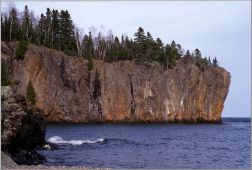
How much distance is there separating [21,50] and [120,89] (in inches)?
966

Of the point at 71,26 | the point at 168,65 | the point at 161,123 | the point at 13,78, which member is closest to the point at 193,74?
the point at 168,65

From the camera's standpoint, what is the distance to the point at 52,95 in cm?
8788

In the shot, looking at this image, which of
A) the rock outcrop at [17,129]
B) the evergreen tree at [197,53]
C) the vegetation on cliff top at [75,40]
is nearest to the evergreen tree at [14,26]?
the vegetation on cliff top at [75,40]

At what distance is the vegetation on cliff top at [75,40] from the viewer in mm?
93688

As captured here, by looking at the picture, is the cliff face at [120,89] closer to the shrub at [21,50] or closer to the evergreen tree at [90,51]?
the shrub at [21,50]

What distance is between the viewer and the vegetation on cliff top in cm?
9369

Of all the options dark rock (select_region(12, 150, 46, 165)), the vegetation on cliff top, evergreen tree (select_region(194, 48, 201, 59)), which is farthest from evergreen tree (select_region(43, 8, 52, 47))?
dark rock (select_region(12, 150, 46, 165))

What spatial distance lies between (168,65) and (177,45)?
18.4m

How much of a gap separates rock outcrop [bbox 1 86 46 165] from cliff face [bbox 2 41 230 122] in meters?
46.4

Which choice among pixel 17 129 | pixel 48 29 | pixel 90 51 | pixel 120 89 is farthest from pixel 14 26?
pixel 17 129

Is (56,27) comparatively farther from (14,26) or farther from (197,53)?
(197,53)

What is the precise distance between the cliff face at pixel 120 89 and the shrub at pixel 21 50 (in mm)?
922

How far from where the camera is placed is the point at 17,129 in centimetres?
2936

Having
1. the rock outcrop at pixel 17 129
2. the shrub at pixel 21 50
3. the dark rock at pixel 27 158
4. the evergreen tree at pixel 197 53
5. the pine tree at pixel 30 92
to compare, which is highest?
the evergreen tree at pixel 197 53
